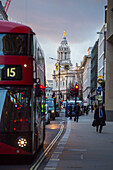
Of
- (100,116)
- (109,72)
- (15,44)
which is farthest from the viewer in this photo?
(109,72)

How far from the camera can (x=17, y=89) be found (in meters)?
10.8

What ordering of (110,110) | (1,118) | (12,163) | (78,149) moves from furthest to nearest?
(110,110) < (78,149) < (12,163) < (1,118)

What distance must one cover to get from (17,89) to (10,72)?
1.51 feet

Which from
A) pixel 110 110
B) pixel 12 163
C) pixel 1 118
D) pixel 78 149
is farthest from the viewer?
pixel 110 110

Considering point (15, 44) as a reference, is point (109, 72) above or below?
above

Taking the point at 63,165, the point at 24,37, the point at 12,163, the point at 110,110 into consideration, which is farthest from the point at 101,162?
the point at 110,110

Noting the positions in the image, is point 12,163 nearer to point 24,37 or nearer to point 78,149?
point 24,37

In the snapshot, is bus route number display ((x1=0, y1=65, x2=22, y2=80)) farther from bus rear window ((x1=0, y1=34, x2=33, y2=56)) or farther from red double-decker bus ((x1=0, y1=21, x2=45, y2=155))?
bus rear window ((x1=0, y1=34, x2=33, y2=56))

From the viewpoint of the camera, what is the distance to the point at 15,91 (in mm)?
10828

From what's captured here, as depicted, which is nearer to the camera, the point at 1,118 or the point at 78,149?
the point at 1,118

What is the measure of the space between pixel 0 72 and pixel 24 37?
A: 43.7 inches

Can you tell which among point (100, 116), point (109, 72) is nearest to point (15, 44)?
point (100, 116)

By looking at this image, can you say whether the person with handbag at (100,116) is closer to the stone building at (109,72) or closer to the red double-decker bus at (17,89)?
A: the red double-decker bus at (17,89)

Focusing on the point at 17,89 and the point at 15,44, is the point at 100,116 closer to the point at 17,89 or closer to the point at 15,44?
the point at 17,89
